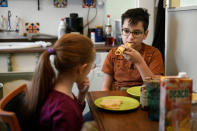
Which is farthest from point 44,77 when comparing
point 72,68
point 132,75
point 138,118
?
point 132,75

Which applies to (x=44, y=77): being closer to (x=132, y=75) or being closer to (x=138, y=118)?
(x=138, y=118)

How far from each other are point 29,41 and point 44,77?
1.97m

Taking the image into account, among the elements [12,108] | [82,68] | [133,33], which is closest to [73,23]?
[133,33]

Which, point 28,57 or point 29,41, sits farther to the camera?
point 29,41

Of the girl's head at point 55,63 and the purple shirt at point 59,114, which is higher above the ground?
the girl's head at point 55,63

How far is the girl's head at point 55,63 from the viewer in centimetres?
96

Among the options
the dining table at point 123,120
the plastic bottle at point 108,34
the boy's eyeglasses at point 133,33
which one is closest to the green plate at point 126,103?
the dining table at point 123,120

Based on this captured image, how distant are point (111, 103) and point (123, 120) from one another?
0.15 m

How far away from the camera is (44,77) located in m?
0.96

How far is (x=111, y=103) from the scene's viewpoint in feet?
3.55

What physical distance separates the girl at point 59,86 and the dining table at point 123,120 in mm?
90

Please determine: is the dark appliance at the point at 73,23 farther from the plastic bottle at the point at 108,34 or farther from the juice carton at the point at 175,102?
the juice carton at the point at 175,102

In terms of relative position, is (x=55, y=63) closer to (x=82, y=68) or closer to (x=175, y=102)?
(x=82, y=68)

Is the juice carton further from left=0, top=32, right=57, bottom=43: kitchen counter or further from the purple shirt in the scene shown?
left=0, top=32, right=57, bottom=43: kitchen counter
